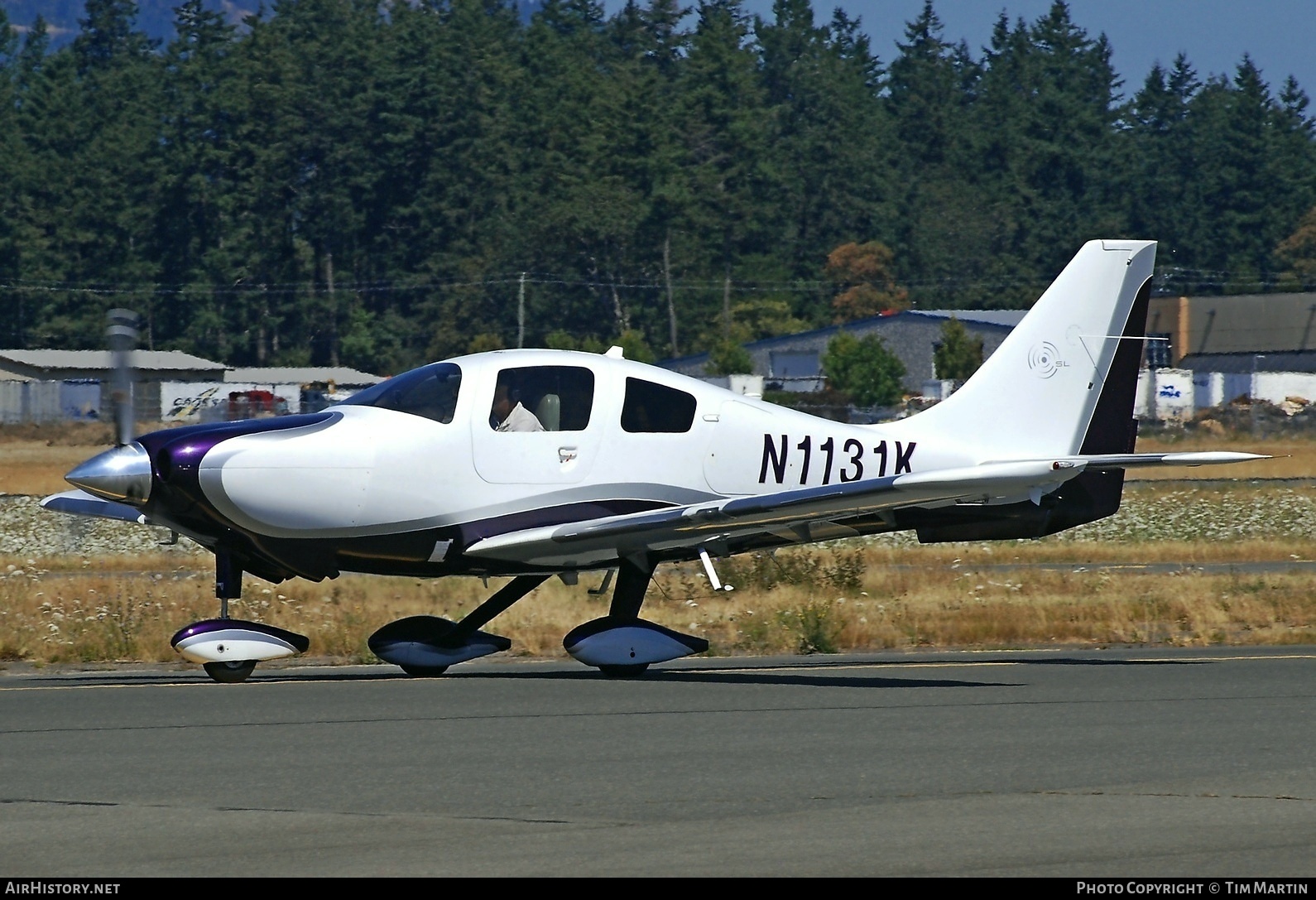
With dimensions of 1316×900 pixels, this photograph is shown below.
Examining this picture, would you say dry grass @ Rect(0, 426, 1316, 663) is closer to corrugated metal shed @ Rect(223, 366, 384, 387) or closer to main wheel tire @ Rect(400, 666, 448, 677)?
main wheel tire @ Rect(400, 666, 448, 677)

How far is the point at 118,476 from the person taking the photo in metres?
12.1

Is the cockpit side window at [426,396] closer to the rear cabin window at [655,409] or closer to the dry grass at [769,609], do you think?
the rear cabin window at [655,409]

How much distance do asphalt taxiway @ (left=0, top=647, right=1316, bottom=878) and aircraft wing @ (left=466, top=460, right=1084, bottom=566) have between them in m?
0.94

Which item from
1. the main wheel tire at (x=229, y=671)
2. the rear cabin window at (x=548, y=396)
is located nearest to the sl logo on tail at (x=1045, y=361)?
the rear cabin window at (x=548, y=396)

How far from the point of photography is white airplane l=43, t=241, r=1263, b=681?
12461mm

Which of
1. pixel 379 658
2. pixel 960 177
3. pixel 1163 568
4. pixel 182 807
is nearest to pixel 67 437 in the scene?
pixel 1163 568

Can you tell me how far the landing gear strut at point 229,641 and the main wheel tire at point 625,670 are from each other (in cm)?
207

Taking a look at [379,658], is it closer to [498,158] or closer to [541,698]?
[541,698]

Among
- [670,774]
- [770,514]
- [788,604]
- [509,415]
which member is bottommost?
[788,604]

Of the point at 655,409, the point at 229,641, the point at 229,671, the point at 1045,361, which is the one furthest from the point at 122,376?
the point at 1045,361

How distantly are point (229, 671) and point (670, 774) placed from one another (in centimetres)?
541

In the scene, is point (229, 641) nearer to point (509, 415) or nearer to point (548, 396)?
point (509, 415)

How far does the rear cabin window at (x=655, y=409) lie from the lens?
13523 mm

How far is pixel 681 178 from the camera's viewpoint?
362 feet
